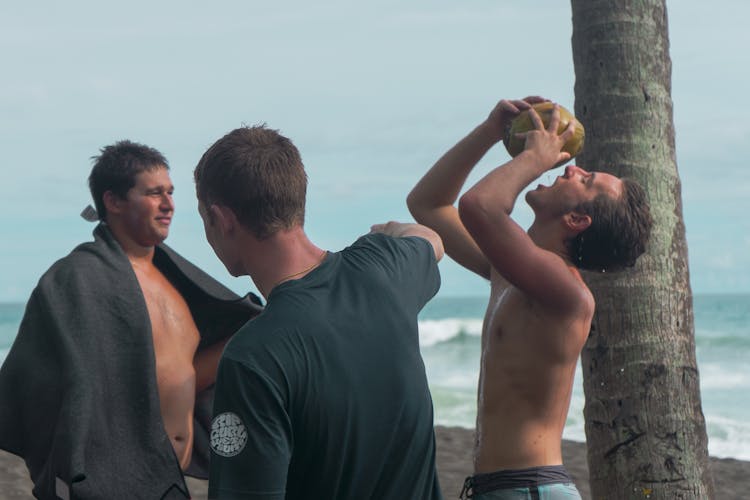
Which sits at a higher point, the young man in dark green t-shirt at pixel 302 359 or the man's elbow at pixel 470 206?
the man's elbow at pixel 470 206

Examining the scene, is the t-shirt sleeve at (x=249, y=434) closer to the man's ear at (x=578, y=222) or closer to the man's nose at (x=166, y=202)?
the man's ear at (x=578, y=222)

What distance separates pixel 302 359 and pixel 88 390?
99.9 inches

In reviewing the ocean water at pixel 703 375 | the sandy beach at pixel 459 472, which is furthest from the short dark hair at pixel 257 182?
the ocean water at pixel 703 375

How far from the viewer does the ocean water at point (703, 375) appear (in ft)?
84.0

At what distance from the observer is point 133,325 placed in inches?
203

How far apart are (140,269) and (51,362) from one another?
70 cm

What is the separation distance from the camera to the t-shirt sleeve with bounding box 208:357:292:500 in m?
2.62

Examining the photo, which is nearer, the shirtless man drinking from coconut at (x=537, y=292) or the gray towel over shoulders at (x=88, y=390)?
the shirtless man drinking from coconut at (x=537, y=292)

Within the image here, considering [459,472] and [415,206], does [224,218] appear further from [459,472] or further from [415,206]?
[459,472]

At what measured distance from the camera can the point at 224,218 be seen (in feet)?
9.48

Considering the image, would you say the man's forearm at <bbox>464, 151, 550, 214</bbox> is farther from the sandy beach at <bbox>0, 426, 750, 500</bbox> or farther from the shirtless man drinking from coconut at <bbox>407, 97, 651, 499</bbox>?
the sandy beach at <bbox>0, 426, 750, 500</bbox>

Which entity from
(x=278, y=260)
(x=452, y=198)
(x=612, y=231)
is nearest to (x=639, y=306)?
(x=452, y=198)

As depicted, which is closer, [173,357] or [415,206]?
[415,206]

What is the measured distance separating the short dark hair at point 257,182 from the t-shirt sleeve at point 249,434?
0.42m
